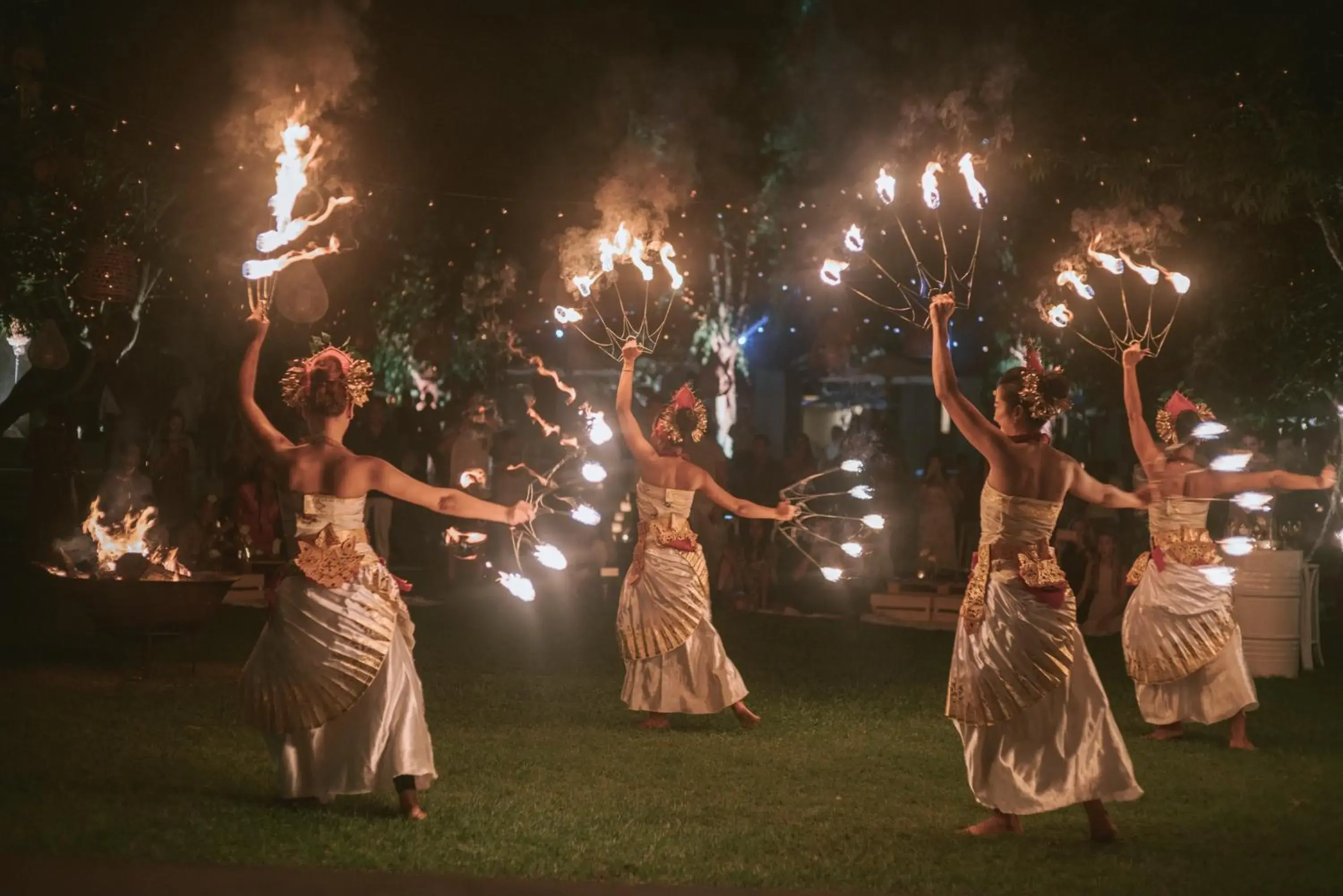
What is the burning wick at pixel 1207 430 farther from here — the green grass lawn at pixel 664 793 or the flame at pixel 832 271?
the flame at pixel 832 271

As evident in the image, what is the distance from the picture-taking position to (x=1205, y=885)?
652cm

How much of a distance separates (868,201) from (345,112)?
8127mm

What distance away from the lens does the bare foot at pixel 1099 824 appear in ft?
23.6

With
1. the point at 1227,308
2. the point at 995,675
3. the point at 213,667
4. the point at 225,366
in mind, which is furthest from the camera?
the point at 225,366

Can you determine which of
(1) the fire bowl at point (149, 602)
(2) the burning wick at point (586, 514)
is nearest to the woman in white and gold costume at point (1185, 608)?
(2) the burning wick at point (586, 514)

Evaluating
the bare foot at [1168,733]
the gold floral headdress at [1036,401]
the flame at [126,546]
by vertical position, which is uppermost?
the gold floral headdress at [1036,401]

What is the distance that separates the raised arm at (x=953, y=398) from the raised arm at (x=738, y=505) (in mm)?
2391

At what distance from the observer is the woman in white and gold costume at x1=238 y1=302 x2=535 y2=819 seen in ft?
24.0

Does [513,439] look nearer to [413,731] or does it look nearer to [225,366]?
[225,366]

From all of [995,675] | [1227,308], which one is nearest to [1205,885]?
[995,675]

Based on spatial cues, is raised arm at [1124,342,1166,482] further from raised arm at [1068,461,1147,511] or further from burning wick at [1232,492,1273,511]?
raised arm at [1068,461,1147,511]

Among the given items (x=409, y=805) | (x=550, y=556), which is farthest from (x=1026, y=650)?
(x=409, y=805)

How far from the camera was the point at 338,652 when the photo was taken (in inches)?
288

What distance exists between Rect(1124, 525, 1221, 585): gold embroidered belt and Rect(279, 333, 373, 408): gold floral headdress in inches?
214
